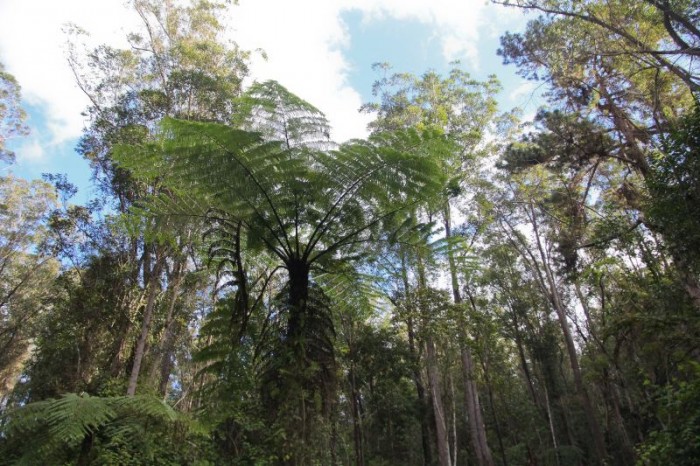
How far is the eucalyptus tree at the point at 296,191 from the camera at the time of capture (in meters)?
2.95

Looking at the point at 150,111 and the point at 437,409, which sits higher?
the point at 150,111

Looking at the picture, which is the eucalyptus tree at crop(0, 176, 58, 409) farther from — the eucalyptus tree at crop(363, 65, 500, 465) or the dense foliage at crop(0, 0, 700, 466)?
the eucalyptus tree at crop(363, 65, 500, 465)

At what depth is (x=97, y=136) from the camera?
10836 millimetres

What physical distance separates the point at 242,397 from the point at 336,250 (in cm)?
135

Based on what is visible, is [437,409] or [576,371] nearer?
[437,409]

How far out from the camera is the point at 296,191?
127 inches

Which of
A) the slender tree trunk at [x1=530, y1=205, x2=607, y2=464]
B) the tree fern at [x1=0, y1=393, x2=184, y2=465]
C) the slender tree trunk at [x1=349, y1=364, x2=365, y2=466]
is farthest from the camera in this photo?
the slender tree trunk at [x1=349, y1=364, x2=365, y2=466]

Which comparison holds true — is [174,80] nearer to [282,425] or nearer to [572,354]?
[282,425]

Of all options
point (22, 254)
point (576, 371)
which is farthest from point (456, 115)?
point (22, 254)

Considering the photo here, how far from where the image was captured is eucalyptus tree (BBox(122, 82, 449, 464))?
295 centimetres

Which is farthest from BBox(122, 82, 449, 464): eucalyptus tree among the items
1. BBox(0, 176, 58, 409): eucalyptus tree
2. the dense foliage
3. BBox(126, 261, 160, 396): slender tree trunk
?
BBox(0, 176, 58, 409): eucalyptus tree

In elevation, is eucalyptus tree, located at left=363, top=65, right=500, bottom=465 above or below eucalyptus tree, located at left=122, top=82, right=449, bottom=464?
above

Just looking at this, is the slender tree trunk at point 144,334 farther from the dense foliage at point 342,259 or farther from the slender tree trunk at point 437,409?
the slender tree trunk at point 437,409

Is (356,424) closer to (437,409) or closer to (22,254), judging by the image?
(437,409)
